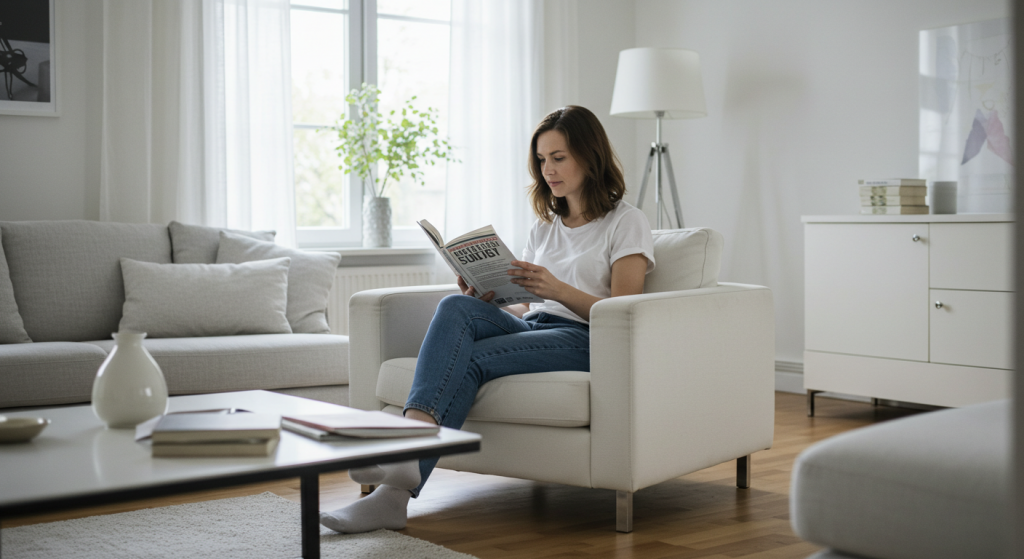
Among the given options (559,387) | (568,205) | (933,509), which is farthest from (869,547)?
(568,205)

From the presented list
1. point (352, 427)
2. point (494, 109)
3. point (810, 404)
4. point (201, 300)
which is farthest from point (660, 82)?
point (352, 427)

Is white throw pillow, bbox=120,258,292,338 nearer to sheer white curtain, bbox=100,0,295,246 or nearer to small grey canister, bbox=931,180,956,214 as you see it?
sheer white curtain, bbox=100,0,295,246

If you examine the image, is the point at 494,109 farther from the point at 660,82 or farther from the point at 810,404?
the point at 810,404

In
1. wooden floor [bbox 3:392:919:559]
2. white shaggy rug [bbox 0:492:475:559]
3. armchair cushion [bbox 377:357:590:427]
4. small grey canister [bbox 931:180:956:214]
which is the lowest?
wooden floor [bbox 3:392:919:559]

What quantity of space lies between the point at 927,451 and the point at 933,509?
0.07 m

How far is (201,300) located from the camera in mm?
3193

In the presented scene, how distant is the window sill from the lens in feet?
14.2

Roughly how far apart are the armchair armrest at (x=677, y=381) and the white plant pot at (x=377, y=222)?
86.1 inches

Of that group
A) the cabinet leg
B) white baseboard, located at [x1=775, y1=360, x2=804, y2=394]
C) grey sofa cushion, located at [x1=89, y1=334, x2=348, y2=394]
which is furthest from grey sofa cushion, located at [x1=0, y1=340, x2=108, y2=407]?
white baseboard, located at [x1=775, y1=360, x2=804, y2=394]

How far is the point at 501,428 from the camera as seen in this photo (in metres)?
2.31

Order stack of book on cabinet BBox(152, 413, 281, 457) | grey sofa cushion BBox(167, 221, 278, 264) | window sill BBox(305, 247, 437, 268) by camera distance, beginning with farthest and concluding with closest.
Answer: window sill BBox(305, 247, 437, 268) → grey sofa cushion BBox(167, 221, 278, 264) → stack of book on cabinet BBox(152, 413, 281, 457)

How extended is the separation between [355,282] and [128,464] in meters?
3.00

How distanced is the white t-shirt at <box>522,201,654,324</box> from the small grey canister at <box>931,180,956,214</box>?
1.85 m

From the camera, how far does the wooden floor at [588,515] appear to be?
83.0 inches
